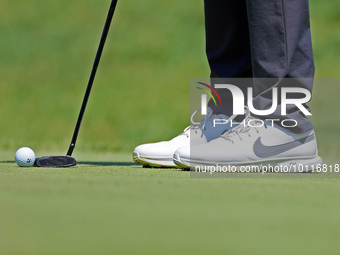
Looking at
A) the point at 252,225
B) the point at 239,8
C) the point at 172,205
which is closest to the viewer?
the point at 252,225

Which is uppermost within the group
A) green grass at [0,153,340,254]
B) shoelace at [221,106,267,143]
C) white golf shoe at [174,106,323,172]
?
shoelace at [221,106,267,143]

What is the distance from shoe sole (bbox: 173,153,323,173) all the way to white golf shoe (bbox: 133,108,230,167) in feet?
0.61

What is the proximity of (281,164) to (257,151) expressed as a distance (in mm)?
96

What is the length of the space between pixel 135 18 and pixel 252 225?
4.69 meters

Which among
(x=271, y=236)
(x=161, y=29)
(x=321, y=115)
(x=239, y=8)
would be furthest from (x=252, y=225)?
(x=161, y=29)

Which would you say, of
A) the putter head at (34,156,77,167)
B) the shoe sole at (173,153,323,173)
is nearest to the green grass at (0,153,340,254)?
→ the shoe sole at (173,153,323,173)

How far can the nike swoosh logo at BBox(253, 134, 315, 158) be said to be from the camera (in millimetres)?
1391

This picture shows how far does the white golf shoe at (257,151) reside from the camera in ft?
4.55

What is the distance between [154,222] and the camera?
2.03ft

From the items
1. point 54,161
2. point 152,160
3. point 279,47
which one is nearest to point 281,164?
point 279,47

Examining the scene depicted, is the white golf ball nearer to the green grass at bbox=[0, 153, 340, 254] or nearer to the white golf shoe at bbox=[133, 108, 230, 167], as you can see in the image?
the white golf shoe at bbox=[133, 108, 230, 167]

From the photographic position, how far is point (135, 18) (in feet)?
16.4

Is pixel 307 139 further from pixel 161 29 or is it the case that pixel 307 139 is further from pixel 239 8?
pixel 161 29

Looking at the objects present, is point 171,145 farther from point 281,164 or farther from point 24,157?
point 24,157
